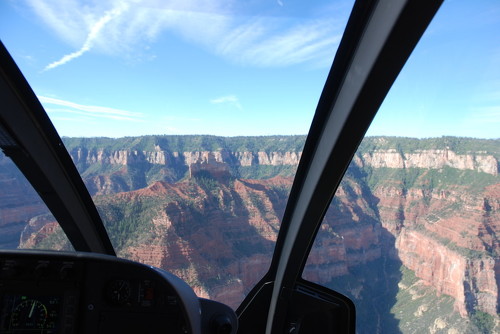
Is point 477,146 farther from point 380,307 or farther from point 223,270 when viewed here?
point 223,270

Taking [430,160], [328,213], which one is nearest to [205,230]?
[328,213]

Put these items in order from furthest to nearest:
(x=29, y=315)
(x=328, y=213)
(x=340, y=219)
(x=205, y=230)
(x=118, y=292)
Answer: (x=205, y=230), (x=340, y=219), (x=328, y=213), (x=118, y=292), (x=29, y=315)

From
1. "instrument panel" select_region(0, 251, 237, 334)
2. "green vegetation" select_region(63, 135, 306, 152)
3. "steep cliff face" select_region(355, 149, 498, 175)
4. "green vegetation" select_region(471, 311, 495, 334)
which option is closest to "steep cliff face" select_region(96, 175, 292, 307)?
"green vegetation" select_region(63, 135, 306, 152)

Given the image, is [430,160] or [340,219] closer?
[430,160]

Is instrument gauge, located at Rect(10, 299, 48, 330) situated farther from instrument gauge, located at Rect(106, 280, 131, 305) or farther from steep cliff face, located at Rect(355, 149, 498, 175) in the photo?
steep cliff face, located at Rect(355, 149, 498, 175)

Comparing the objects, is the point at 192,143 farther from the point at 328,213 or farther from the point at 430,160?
the point at 430,160

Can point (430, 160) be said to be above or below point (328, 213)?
above
